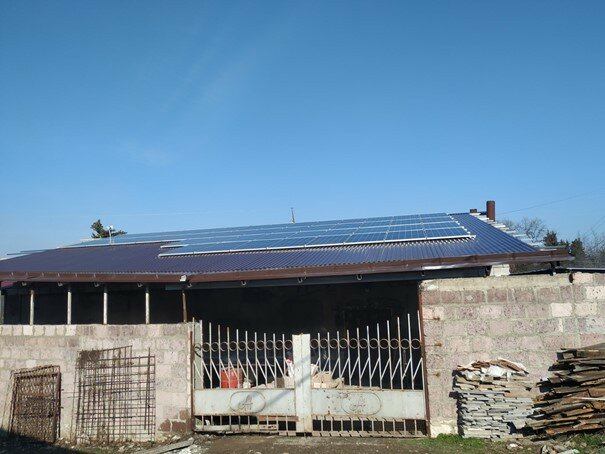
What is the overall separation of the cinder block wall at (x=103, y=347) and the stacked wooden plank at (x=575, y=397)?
17.2ft

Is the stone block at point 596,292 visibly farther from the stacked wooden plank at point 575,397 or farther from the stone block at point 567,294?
the stacked wooden plank at point 575,397

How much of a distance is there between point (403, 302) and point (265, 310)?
10.4ft

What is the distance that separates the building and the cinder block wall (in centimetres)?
2

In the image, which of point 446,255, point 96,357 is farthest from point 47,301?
point 446,255

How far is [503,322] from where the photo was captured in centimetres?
715

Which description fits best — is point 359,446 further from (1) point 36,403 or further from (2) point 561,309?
(1) point 36,403

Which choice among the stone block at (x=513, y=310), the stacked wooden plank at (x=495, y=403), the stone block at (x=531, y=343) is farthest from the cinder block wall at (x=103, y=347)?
the stone block at (x=531, y=343)

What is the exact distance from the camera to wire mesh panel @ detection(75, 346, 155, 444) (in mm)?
8078

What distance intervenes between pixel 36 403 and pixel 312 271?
5.41m

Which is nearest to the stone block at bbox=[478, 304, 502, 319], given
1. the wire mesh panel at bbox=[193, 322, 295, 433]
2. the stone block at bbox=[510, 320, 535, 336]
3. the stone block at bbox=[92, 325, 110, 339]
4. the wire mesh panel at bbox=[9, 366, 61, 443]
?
the stone block at bbox=[510, 320, 535, 336]

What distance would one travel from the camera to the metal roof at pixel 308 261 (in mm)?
7539

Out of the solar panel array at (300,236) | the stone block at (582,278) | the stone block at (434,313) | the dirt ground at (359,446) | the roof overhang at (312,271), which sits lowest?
the dirt ground at (359,446)

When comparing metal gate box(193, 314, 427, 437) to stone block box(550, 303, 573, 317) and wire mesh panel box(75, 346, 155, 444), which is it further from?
stone block box(550, 303, 573, 317)

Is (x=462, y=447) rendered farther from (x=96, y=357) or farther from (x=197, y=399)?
(x=96, y=357)
